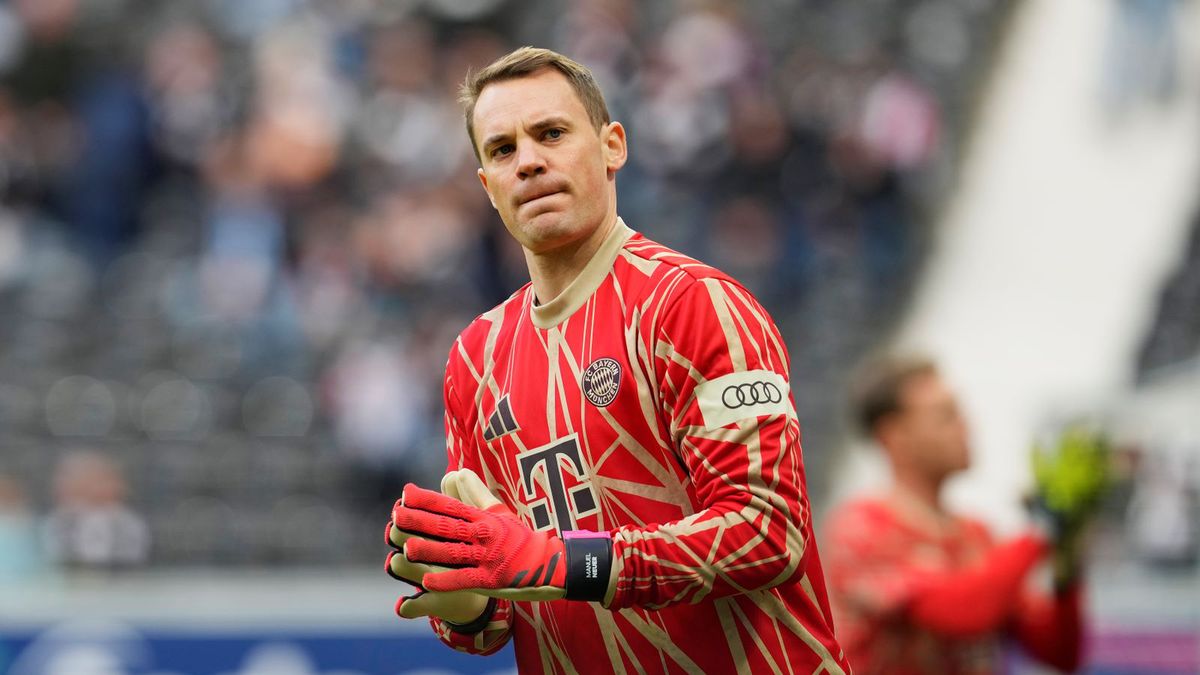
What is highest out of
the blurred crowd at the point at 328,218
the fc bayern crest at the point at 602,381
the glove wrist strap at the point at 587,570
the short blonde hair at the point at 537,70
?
the blurred crowd at the point at 328,218

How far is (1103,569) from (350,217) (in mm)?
6125

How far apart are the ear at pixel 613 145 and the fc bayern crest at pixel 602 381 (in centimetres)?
42

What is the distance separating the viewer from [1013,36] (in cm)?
1594

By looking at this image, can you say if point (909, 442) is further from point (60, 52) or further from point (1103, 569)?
point (60, 52)

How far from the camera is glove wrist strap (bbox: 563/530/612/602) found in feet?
10.5

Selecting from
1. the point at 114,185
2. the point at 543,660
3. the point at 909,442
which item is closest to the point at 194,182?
the point at 114,185

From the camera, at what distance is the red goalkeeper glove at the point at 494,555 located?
321cm

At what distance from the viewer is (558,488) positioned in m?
3.55

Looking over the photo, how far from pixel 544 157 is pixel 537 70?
18 centimetres

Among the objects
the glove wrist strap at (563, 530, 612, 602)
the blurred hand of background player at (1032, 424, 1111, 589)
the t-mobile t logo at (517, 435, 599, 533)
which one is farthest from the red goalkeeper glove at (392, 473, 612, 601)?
the blurred hand of background player at (1032, 424, 1111, 589)

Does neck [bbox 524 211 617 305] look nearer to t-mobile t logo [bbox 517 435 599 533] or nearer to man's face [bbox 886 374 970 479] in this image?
t-mobile t logo [bbox 517 435 599 533]

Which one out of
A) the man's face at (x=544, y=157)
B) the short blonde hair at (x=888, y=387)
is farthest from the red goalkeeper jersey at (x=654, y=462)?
the short blonde hair at (x=888, y=387)

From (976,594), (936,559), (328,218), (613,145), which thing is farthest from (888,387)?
(328,218)

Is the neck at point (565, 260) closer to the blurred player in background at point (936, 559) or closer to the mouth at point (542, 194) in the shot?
the mouth at point (542, 194)
